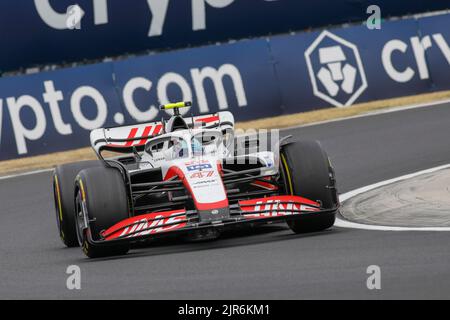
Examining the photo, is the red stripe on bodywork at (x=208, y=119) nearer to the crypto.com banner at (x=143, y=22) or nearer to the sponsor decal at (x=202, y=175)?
the sponsor decal at (x=202, y=175)

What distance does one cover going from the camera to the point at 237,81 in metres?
19.9

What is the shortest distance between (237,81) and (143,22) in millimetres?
2024

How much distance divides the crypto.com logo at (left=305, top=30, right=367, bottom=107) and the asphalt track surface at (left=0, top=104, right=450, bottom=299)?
6.54 metres

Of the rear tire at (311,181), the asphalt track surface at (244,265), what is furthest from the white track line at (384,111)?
the rear tire at (311,181)

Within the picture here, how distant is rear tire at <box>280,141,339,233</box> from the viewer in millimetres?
10484

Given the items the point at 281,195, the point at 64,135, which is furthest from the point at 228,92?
the point at 281,195

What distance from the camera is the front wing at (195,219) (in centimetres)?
987

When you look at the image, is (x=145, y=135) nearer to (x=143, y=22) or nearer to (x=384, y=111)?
(x=384, y=111)

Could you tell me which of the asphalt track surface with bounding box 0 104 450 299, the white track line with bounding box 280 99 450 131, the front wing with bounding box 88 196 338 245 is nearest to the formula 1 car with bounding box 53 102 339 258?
the front wing with bounding box 88 196 338 245

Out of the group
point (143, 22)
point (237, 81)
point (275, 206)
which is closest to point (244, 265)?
point (275, 206)

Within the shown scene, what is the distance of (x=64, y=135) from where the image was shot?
18922mm

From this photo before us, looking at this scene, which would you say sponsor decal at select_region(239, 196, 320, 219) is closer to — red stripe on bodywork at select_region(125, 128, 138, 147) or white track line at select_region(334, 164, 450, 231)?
white track line at select_region(334, 164, 450, 231)
